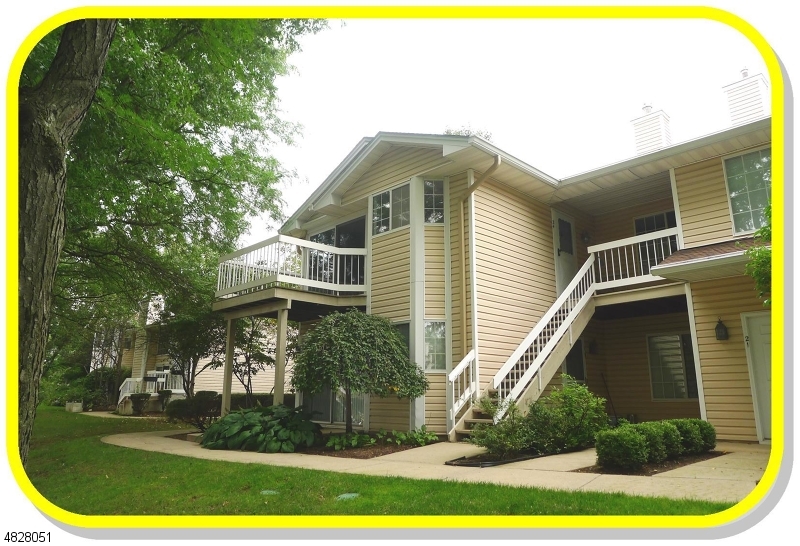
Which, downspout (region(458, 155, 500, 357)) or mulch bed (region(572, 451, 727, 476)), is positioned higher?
downspout (region(458, 155, 500, 357))

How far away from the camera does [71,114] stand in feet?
11.2

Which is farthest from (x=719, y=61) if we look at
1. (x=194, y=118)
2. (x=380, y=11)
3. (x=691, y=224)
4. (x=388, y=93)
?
(x=194, y=118)

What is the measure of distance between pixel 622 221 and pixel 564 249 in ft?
4.75

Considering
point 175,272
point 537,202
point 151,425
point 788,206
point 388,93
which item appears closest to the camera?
point 788,206

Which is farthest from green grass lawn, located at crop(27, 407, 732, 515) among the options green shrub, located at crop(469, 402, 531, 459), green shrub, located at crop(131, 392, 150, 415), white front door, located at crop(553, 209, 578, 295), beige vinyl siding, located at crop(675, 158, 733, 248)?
green shrub, located at crop(131, 392, 150, 415)

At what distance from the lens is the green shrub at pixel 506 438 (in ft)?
20.6

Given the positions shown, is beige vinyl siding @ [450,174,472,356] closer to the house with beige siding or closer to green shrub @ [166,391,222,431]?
the house with beige siding

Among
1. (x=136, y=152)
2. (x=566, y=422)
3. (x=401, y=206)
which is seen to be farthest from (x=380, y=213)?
(x=566, y=422)

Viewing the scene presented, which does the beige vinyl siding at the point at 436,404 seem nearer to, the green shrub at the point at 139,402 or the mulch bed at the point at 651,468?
the mulch bed at the point at 651,468

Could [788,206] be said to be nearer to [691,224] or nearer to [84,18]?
[84,18]

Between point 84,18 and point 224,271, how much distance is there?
312 inches

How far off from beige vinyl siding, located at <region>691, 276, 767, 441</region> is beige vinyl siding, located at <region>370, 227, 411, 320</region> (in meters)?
4.85

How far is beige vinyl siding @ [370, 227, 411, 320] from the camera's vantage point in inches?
377

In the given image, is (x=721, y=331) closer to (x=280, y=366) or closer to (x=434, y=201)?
(x=434, y=201)
